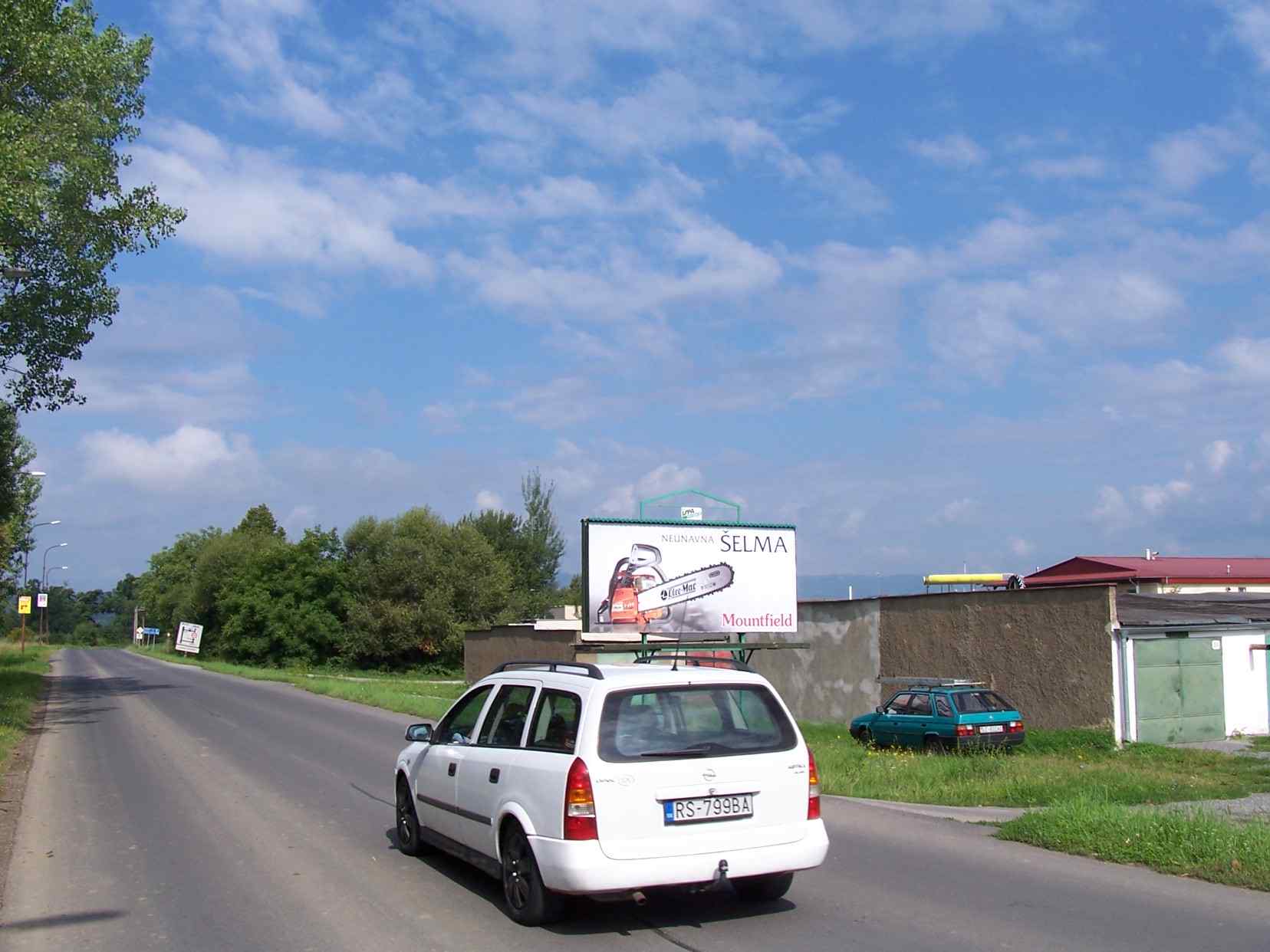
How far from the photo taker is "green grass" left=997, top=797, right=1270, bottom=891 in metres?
8.09

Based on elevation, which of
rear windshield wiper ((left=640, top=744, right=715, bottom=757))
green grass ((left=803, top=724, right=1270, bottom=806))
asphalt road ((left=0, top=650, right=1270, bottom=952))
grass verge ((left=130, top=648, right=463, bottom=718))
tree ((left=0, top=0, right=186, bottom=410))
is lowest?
grass verge ((left=130, top=648, right=463, bottom=718))

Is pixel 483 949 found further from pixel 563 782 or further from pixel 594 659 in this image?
pixel 594 659

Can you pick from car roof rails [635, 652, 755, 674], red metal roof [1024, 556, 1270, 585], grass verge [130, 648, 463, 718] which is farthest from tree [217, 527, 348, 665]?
car roof rails [635, 652, 755, 674]

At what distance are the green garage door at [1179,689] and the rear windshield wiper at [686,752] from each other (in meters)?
16.9

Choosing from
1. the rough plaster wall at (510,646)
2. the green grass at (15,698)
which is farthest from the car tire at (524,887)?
the rough plaster wall at (510,646)

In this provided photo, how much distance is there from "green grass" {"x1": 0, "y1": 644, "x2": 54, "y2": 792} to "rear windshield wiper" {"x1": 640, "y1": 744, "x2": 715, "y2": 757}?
38.1 ft

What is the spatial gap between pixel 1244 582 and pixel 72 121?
4577cm

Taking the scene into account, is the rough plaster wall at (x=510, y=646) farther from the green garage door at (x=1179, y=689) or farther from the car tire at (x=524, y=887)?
the car tire at (x=524, y=887)

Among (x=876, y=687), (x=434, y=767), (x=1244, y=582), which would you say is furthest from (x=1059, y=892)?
(x=1244, y=582)

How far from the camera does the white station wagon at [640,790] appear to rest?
6.46 m

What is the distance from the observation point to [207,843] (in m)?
9.76

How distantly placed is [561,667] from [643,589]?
49.6 ft

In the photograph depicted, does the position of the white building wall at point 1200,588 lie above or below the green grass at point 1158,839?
above

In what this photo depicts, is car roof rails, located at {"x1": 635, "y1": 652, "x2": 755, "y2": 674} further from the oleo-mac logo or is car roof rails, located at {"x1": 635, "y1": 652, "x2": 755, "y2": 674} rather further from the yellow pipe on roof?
the yellow pipe on roof
